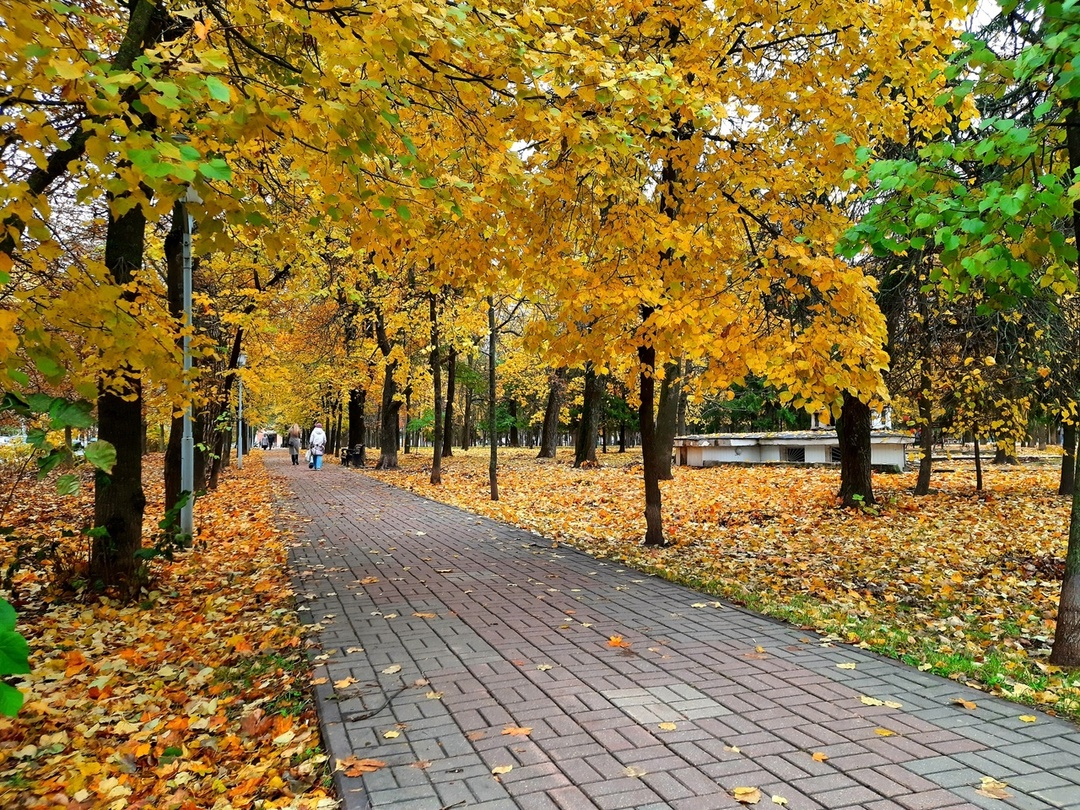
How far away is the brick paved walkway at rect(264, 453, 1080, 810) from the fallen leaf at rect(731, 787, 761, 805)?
Answer: 3 cm

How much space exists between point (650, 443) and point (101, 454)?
6211 mm

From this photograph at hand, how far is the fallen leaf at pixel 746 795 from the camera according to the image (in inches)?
113

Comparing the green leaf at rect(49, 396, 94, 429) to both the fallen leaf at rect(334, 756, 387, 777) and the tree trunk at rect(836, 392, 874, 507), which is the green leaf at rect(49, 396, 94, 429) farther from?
the tree trunk at rect(836, 392, 874, 507)

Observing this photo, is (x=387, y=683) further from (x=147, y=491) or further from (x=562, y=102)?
(x=147, y=491)

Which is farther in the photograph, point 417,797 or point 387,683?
point 387,683

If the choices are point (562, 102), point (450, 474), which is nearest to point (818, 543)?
point (562, 102)

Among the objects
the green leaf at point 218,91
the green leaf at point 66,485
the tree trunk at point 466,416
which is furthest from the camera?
the tree trunk at point 466,416

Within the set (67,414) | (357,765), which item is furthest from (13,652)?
(67,414)

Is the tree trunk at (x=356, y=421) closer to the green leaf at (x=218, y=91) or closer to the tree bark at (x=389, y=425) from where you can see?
the tree bark at (x=389, y=425)

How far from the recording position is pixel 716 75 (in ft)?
21.6

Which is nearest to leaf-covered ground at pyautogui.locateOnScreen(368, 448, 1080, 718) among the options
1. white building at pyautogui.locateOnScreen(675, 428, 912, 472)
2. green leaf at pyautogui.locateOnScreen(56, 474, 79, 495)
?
white building at pyautogui.locateOnScreen(675, 428, 912, 472)

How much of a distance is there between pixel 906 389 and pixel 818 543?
4.70 metres

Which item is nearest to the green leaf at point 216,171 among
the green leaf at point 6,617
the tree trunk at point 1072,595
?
the green leaf at point 6,617

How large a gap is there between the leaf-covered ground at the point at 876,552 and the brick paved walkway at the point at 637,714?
53 cm
